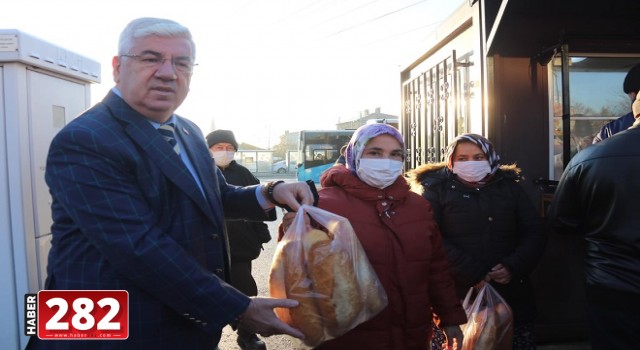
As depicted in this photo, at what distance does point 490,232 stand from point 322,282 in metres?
1.66

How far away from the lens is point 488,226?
291 cm

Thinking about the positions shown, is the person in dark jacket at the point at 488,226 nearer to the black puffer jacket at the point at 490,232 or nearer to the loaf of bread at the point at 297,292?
the black puffer jacket at the point at 490,232

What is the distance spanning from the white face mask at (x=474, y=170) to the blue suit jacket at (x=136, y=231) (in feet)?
6.40

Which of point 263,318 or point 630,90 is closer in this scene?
point 263,318

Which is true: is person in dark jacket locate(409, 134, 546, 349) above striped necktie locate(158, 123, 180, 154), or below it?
below

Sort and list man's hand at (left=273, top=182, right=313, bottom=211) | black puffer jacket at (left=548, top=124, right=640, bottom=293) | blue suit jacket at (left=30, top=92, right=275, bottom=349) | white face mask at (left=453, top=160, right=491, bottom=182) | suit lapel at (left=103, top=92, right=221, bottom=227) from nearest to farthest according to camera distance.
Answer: blue suit jacket at (left=30, top=92, right=275, bottom=349) < suit lapel at (left=103, top=92, right=221, bottom=227) < man's hand at (left=273, top=182, right=313, bottom=211) < black puffer jacket at (left=548, top=124, right=640, bottom=293) < white face mask at (left=453, top=160, right=491, bottom=182)

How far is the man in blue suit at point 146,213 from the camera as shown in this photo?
1303 mm

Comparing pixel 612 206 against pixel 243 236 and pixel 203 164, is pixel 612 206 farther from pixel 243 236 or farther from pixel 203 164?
pixel 243 236

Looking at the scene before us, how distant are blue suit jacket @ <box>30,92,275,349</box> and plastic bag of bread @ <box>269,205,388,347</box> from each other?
0.24 metres

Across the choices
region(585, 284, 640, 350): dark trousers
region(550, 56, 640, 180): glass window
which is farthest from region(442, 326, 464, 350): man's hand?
region(550, 56, 640, 180): glass window

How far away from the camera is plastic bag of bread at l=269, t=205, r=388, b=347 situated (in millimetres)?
1626

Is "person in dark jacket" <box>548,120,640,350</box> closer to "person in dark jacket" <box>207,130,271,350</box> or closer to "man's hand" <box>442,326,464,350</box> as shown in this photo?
"man's hand" <box>442,326,464,350</box>

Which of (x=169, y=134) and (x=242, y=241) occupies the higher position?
(x=169, y=134)

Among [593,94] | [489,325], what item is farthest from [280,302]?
[593,94]
